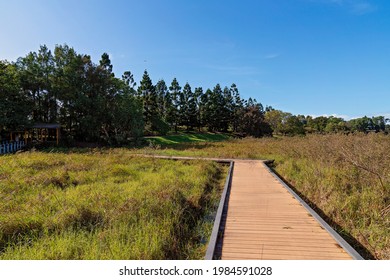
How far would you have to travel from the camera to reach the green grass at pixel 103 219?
3340mm

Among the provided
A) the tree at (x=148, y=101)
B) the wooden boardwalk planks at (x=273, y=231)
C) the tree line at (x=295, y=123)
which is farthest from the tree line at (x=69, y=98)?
the tree line at (x=295, y=123)

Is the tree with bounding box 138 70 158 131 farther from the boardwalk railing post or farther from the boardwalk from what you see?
the boardwalk

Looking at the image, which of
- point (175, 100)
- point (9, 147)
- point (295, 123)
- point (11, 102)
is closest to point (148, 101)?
point (175, 100)

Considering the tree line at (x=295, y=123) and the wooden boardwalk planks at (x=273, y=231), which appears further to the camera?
the tree line at (x=295, y=123)

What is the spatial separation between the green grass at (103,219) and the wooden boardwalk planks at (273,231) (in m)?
0.60

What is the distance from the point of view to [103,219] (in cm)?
423

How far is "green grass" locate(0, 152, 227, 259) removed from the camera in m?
3.34

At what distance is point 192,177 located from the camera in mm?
8219

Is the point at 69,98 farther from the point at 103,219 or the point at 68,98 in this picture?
the point at 103,219

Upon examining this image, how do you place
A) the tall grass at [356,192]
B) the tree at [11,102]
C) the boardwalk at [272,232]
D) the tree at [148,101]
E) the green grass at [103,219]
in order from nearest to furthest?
the boardwalk at [272,232], the green grass at [103,219], the tall grass at [356,192], the tree at [11,102], the tree at [148,101]

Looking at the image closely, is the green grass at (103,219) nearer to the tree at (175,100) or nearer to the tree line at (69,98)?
the tree line at (69,98)

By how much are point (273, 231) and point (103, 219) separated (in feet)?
10.3
